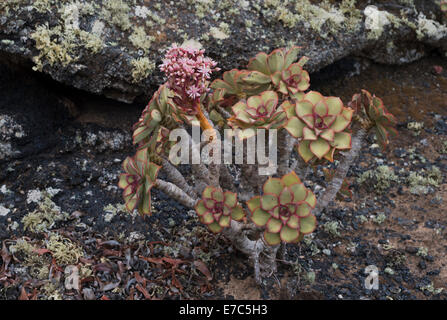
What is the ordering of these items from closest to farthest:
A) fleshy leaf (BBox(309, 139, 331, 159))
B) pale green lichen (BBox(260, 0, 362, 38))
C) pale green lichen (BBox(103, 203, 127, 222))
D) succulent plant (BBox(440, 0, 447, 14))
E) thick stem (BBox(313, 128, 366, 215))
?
1. fleshy leaf (BBox(309, 139, 331, 159))
2. thick stem (BBox(313, 128, 366, 215))
3. pale green lichen (BBox(103, 203, 127, 222))
4. pale green lichen (BBox(260, 0, 362, 38))
5. succulent plant (BBox(440, 0, 447, 14))

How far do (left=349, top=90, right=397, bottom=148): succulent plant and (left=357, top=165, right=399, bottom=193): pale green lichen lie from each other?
128cm

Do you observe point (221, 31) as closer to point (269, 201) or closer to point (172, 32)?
point (172, 32)

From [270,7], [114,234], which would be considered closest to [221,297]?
[114,234]

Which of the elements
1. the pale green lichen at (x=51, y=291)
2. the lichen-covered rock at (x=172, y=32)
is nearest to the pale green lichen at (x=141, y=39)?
the lichen-covered rock at (x=172, y=32)

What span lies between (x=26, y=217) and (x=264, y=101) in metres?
1.91

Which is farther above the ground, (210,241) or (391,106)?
(391,106)

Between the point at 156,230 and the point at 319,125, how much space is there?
1576 mm

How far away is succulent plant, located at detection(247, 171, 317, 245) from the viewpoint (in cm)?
214

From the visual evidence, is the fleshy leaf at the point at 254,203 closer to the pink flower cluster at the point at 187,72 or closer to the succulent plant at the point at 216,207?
the succulent plant at the point at 216,207

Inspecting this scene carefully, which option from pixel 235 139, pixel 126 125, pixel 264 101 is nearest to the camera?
pixel 264 101

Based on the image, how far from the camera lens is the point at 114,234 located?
3170mm

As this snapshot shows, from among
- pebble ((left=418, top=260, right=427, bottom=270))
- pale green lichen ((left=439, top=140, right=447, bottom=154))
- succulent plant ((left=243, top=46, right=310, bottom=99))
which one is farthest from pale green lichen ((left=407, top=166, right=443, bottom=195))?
succulent plant ((left=243, top=46, right=310, bottom=99))

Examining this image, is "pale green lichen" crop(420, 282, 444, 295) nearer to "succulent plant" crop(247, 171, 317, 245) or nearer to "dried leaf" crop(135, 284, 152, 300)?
"succulent plant" crop(247, 171, 317, 245)
